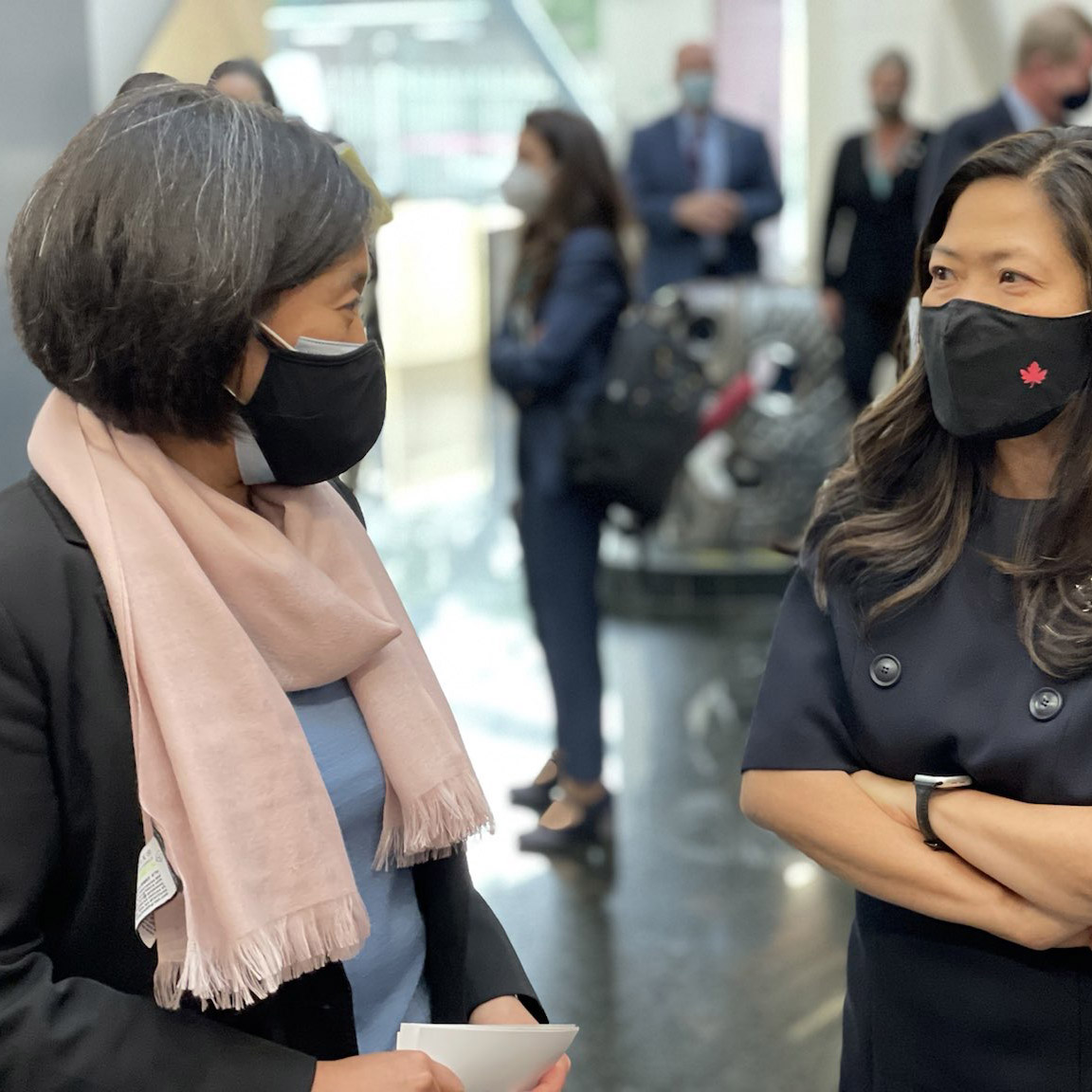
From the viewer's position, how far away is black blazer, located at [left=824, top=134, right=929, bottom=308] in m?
5.92

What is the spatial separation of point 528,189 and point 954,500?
92.2 inches

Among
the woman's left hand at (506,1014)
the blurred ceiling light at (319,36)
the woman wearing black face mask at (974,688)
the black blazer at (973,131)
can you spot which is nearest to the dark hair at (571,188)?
the black blazer at (973,131)

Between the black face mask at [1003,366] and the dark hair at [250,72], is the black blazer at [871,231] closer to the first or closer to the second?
the dark hair at [250,72]

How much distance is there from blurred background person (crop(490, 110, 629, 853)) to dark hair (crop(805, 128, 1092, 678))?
2.02 metres

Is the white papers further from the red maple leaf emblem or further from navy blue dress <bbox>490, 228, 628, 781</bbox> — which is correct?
navy blue dress <bbox>490, 228, 628, 781</bbox>

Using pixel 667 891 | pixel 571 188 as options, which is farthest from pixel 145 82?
pixel 667 891

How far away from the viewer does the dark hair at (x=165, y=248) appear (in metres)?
1.23

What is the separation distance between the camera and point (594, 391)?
3.87 m

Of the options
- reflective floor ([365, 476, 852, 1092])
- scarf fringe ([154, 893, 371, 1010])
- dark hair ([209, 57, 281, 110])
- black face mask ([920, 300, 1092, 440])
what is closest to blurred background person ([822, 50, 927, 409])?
reflective floor ([365, 476, 852, 1092])

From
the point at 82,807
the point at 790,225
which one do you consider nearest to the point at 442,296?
the point at 790,225

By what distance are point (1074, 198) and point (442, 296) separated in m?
6.03

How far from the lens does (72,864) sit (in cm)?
124

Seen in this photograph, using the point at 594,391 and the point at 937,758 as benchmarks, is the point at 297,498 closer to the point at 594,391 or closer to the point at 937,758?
the point at 937,758

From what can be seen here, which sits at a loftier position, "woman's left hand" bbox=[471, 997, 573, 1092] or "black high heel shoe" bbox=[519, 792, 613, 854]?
"woman's left hand" bbox=[471, 997, 573, 1092]
